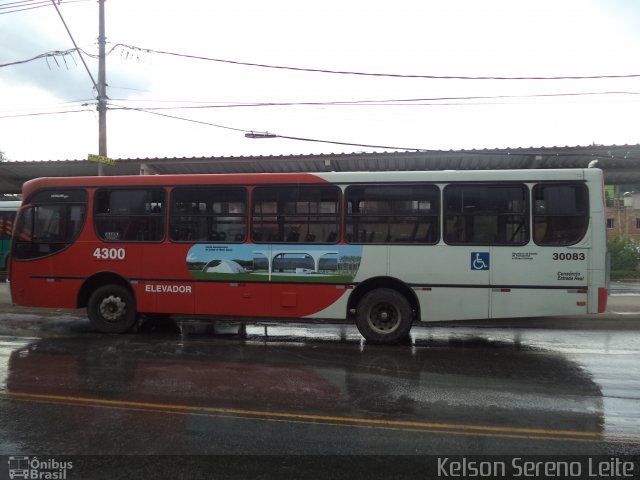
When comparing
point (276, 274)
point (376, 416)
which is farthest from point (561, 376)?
point (276, 274)

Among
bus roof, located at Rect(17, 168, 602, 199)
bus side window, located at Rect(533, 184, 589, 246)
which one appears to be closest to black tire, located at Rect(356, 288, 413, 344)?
bus roof, located at Rect(17, 168, 602, 199)

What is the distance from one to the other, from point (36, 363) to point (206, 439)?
4.05 metres

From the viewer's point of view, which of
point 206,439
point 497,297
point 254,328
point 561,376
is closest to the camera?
point 206,439

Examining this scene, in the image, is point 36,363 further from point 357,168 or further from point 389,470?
point 357,168

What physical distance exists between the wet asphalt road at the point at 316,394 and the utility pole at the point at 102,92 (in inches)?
264

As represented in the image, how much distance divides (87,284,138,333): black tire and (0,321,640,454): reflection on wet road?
36cm

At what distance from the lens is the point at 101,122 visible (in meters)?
13.8

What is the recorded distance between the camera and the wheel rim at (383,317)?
781 centimetres

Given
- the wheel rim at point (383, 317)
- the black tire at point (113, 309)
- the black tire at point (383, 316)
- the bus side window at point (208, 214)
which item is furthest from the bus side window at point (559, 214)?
the black tire at point (113, 309)

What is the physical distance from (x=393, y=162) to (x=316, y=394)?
478 inches

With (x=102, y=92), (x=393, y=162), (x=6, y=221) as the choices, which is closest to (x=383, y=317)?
(x=393, y=162)

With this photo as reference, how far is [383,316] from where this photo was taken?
7812 millimetres

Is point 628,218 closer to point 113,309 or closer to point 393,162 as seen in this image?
point 393,162

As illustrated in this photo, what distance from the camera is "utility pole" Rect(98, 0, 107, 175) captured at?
13.7 metres
